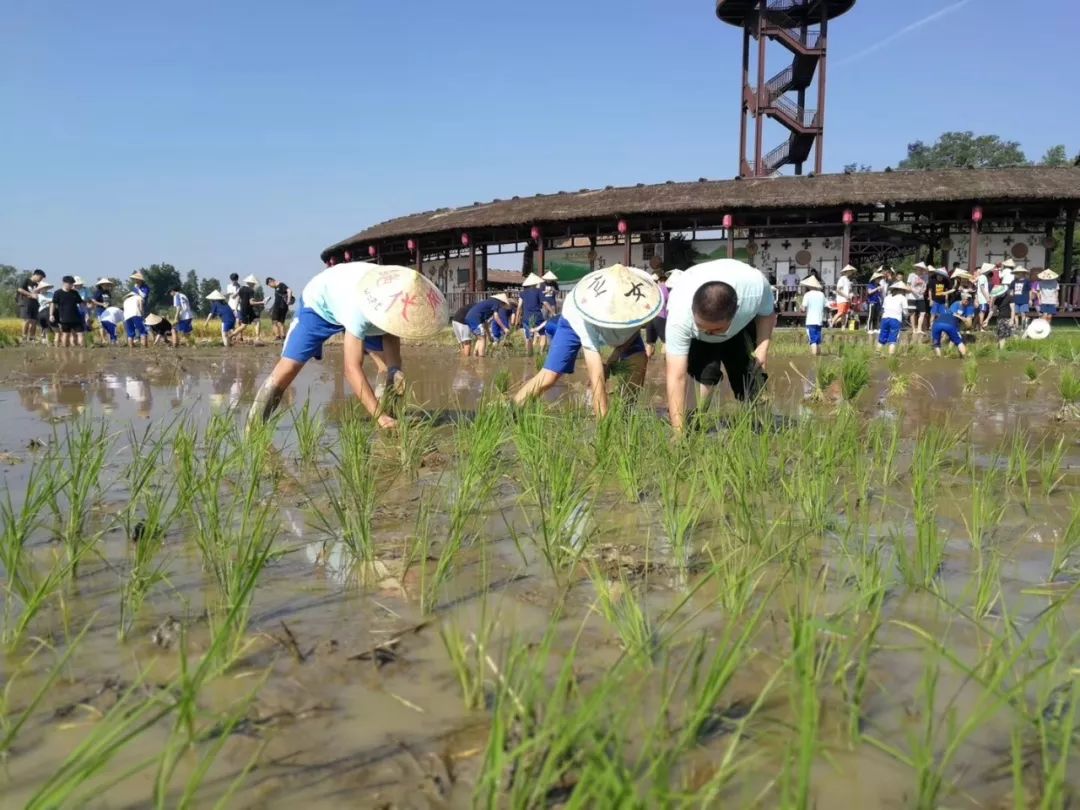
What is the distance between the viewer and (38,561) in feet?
6.86

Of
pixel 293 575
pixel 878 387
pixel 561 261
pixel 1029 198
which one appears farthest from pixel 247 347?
pixel 1029 198

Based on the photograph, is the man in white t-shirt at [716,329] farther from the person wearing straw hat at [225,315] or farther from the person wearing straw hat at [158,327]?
the person wearing straw hat at [158,327]

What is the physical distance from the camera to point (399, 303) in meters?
3.73

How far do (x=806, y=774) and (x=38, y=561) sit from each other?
6.67 ft

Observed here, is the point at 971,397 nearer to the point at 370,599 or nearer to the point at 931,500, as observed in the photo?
the point at 931,500

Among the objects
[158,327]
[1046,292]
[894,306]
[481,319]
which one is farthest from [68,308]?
[1046,292]

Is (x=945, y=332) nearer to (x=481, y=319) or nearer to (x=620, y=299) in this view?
(x=481, y=319)

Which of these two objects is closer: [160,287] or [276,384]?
[276,384]

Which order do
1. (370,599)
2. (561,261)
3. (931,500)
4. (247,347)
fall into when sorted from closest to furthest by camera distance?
(370,599) < (931,500) < (247,347) < (561,261)

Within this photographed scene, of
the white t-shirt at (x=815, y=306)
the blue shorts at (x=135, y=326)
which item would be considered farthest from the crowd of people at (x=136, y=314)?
the white t-shirt at (x=815, y=306)

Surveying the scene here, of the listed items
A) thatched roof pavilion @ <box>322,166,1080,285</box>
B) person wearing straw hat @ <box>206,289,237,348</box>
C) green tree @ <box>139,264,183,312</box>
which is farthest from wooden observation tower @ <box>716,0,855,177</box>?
green tree @ <box>139,264,183,312</box>

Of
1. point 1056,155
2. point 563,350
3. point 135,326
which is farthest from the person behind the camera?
point 1056,155

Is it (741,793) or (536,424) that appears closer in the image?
(741,793)

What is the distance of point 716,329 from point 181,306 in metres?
12.6
